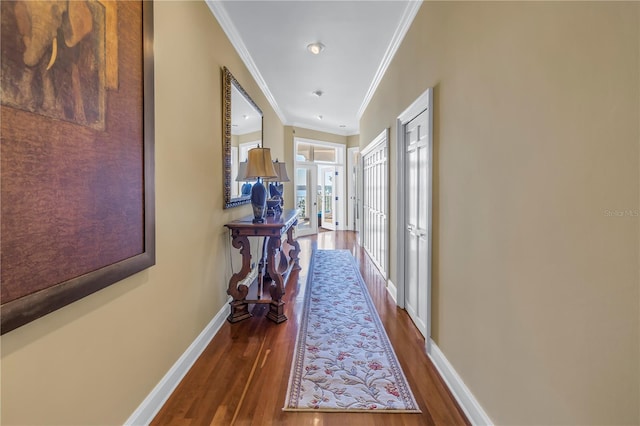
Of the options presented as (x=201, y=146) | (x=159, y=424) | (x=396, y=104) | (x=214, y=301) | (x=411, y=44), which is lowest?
(x=159, y=424)

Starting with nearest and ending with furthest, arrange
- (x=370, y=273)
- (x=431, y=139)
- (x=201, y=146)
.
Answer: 1. (x=431, y=139)
2. (x=201, y=146)
3. (x=370, y=273)

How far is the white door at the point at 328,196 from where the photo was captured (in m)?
8.30

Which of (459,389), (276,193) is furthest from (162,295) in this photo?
(276,193)

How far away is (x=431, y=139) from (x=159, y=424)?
7.95 feet

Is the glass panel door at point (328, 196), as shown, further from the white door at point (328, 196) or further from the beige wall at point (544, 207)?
the beige wall at point (544, 207)

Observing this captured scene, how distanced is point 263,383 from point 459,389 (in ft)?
3.91

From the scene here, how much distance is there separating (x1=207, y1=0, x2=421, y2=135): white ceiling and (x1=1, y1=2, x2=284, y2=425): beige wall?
320mm

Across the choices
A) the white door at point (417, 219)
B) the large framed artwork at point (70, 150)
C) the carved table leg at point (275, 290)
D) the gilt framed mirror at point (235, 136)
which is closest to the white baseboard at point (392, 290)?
the white door at point (417, 219)

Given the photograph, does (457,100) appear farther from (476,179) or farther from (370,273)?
(370,273)

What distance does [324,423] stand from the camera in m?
1.50

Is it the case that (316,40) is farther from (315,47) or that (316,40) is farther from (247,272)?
(247,272)

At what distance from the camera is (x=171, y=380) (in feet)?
5.66

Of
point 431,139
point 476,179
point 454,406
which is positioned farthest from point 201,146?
point 454,406

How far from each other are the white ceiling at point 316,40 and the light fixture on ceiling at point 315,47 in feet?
0.16
